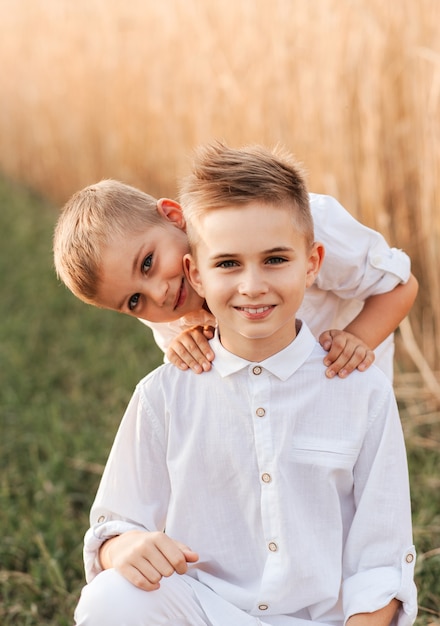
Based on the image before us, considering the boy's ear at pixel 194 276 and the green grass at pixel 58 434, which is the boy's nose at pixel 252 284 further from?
the green grass at pixel 58 434

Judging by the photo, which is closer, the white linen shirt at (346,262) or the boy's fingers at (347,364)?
the boy's fingers at (347,364)

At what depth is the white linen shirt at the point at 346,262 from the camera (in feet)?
6.17

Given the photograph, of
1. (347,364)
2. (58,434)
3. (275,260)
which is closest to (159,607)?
(347,364)

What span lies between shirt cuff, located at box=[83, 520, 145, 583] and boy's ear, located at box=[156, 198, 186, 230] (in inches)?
23.6

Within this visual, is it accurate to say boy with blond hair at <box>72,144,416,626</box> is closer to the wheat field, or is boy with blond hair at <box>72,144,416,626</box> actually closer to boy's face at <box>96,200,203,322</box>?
boy's face at <box>96,200,203,322</box>

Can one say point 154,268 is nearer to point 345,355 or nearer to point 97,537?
point 345,355

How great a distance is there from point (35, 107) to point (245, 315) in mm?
5855

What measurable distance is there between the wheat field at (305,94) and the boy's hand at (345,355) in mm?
1054

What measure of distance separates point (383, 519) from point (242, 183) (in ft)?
2.12

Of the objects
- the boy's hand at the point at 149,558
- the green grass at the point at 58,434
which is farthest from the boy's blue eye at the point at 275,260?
the green grass at the point at 58,434

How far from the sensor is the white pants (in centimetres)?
158

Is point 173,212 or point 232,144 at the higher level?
point 232,144

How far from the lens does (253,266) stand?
154 cm

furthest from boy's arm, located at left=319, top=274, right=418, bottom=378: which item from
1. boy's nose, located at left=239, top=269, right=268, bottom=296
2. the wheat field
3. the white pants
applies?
the wheat field
